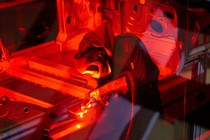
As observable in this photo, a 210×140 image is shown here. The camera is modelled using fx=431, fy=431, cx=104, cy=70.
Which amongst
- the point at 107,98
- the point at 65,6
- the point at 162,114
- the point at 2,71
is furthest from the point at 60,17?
the point at 162,114

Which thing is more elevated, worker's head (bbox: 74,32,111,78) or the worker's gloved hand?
worker's head (bbox: 74,32,111,78)

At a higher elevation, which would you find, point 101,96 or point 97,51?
point 97,51

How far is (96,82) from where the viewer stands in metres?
1.27

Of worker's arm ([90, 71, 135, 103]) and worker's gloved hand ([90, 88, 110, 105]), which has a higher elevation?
worker's arm ([90, 71, 135, 103])

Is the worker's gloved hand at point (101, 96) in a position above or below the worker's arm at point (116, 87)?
below

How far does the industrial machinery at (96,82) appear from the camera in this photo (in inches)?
46.6

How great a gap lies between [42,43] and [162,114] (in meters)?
0.54

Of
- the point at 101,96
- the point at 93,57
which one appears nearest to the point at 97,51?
the point at 93,57

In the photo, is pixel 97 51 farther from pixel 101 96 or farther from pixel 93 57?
pixel 101 96

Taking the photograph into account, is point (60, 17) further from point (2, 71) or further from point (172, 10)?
point (172, 10)

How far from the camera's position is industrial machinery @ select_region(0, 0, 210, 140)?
3.89 ft

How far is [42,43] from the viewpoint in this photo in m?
1.54

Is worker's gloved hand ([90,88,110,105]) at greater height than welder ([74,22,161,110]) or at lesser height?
lesser

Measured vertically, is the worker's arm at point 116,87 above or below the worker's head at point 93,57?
below
